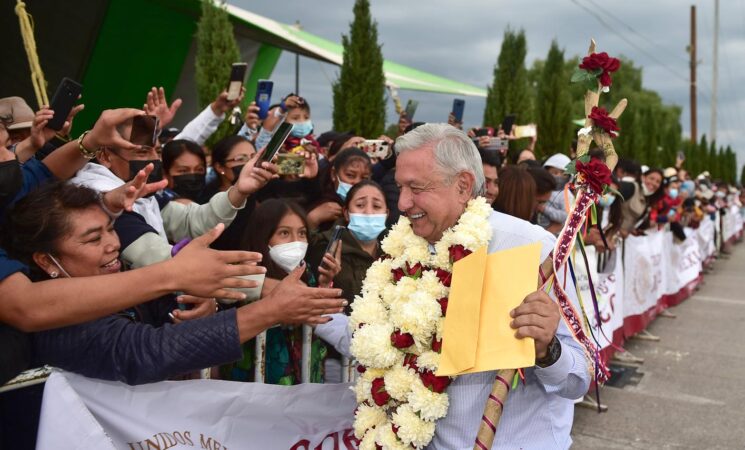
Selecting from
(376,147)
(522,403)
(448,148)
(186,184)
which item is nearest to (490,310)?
(522,403)

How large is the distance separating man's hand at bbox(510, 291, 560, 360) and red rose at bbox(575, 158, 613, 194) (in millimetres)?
457

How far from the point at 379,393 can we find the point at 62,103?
1886 mm

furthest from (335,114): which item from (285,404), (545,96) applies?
(285,404)

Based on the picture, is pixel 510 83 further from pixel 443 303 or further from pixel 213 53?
pixel 443 303

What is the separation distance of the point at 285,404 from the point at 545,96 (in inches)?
605

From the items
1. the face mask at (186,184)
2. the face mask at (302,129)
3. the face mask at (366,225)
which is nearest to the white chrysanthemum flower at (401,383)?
the face mask at (366,225)

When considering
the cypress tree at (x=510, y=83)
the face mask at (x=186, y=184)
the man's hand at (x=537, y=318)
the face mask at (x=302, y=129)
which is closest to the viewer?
the man's hand at (x=537, y=318)

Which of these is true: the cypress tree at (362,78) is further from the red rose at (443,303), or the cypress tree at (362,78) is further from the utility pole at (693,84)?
the utility pole at (693,84)

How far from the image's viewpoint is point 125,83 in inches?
480

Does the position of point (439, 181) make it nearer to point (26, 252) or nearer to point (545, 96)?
point (26, 252)

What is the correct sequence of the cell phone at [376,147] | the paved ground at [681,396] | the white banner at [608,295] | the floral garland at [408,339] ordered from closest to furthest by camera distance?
1. the floral garland at [408,339]
2. the paved ground at [681,396]
3. the white banner at [608,295]
4. the cell phone at [376,147]

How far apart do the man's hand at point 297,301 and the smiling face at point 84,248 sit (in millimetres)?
580

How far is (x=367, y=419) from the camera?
2.55 meters

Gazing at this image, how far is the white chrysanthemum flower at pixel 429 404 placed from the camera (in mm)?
2311
